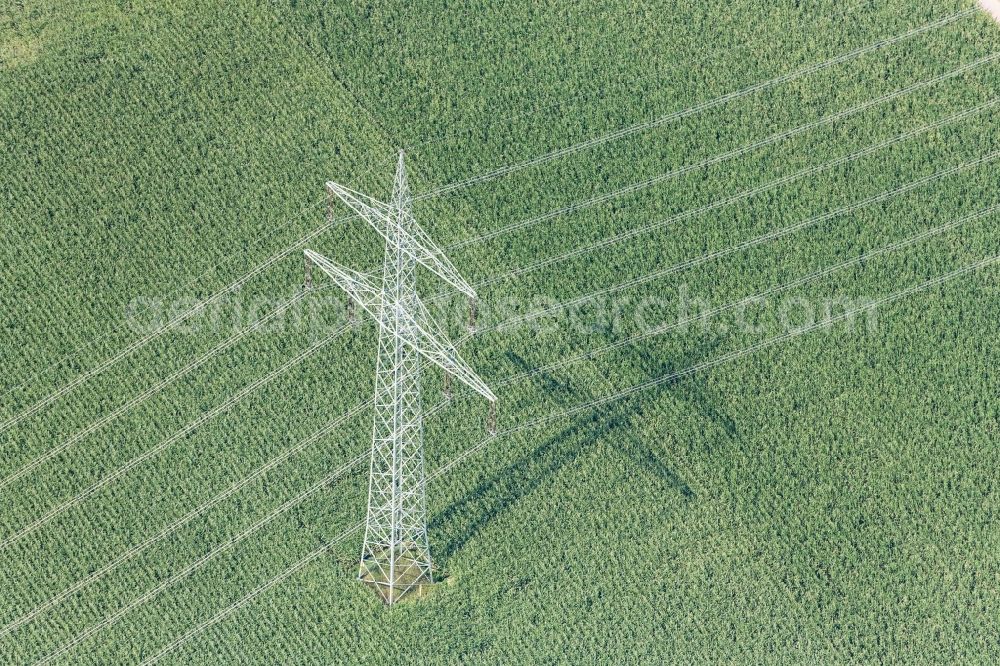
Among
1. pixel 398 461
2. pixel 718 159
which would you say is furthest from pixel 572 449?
pixel 718 159

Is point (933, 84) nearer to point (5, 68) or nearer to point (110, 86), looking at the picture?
point (110, 86)

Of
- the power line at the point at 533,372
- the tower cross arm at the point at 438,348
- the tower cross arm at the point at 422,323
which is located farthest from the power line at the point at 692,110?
the power line at the point at 533,372

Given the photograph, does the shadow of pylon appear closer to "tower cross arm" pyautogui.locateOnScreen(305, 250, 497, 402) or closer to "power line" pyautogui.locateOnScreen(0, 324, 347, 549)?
"tower cross arm" pyautogui.locateOnScreen(305, 250, 497, 402)

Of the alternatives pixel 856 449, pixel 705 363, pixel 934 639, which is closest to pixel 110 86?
pixel 705 363

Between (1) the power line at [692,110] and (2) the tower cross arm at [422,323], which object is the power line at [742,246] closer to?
(2) the tower cross arm at [422,323]

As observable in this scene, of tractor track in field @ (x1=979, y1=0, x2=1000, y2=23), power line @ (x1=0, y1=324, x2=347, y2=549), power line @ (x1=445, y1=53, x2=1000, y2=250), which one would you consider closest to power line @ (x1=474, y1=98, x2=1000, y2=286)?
power line @ (x1=445, y1=53, x2=1000, y2=250)

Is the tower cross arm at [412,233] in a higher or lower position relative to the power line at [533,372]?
higher

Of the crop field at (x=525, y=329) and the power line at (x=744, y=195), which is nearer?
the crop field at (x=525, y=329)

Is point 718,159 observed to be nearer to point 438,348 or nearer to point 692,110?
point 692,110
